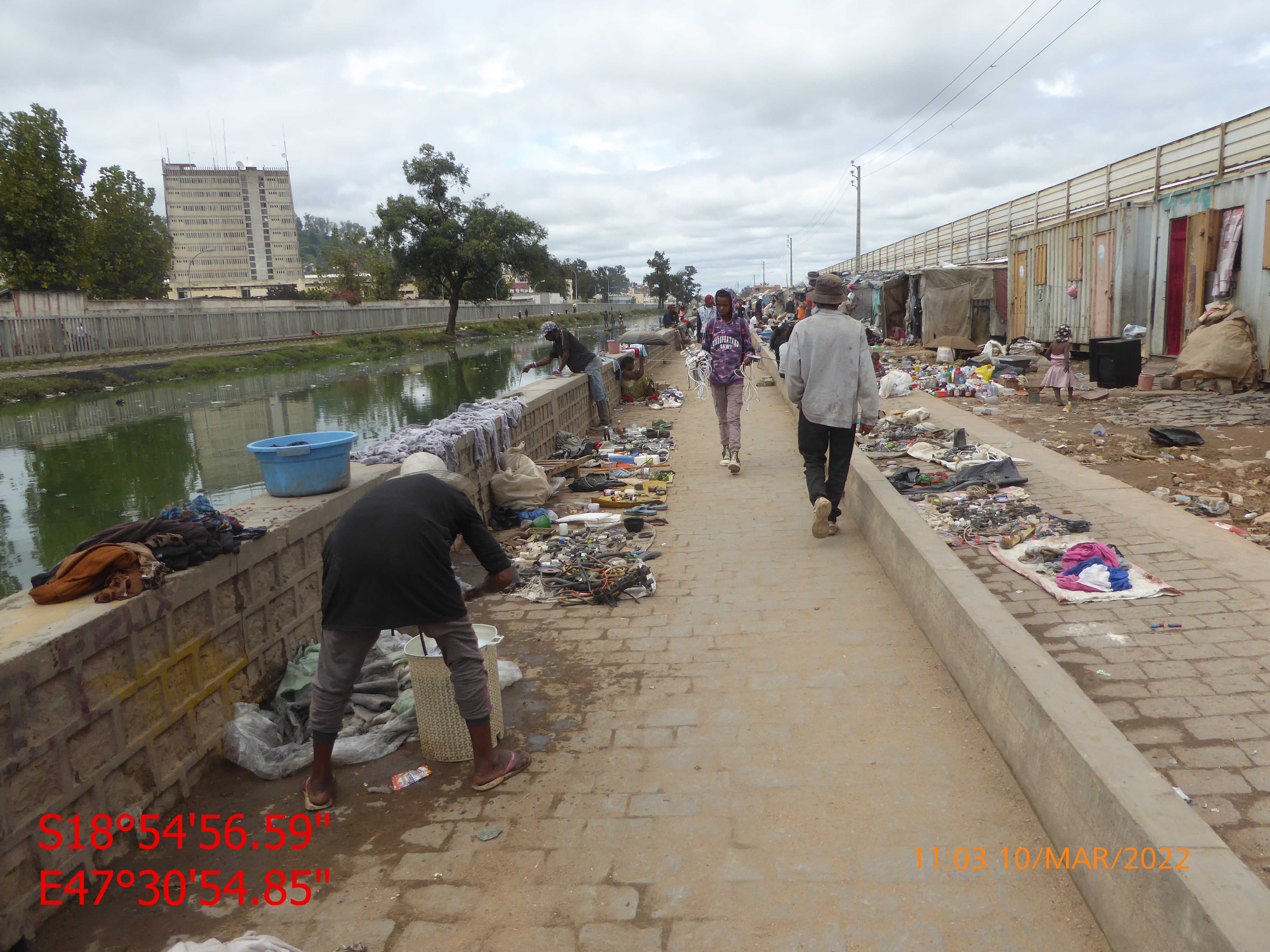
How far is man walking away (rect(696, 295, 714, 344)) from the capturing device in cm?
1523

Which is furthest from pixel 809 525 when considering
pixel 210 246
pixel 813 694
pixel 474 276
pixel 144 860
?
pixel 210 246

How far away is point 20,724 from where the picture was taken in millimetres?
2551

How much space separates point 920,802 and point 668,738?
1075mm

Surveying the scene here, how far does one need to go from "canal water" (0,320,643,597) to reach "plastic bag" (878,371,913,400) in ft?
21.5

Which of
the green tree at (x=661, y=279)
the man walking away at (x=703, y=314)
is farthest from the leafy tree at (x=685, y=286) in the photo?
the man walking away at (x=703, y=314)

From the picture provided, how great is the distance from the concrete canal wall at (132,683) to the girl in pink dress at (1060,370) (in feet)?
37.7

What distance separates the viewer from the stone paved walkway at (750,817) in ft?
8.11

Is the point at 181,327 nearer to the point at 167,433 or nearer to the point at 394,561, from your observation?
the point at 167,433

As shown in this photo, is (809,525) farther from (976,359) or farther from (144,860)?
(976,359)

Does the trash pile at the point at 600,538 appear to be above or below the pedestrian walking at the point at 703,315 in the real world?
below

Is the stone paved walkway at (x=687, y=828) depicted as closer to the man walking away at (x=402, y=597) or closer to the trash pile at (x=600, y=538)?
the man walking away at (x=402, y=597)

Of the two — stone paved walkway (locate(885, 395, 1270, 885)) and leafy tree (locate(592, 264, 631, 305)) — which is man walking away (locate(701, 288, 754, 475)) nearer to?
stone paved walkway (locate(885, 395, 1270, 885))

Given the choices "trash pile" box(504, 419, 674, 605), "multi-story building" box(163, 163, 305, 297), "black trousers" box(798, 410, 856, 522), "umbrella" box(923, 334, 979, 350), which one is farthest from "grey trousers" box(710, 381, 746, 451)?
"multi-story building" box(163, 163, 305, 297)

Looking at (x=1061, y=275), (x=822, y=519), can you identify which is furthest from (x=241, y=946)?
(x=1061, y=275)
